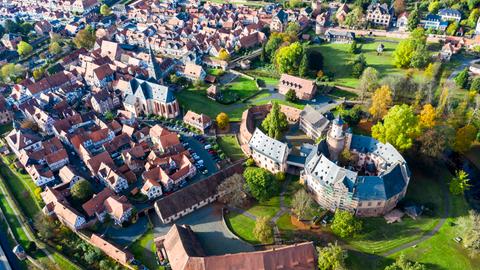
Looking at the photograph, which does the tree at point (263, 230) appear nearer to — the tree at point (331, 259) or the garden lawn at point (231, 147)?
the tree at point (331, 259)

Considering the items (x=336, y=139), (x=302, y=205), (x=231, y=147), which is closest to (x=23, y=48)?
(x=231, y=147)

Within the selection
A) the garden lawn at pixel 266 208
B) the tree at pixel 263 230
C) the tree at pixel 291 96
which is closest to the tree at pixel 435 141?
the garden lawn at pixel 266 208

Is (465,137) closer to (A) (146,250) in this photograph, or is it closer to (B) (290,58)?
(B) (290,58)

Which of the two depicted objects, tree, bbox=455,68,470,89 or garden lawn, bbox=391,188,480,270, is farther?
tree, bbox=455,68,470,89

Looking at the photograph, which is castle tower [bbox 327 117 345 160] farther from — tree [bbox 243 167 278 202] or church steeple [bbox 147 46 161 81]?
church steeple [bbox 147 46 161 81]

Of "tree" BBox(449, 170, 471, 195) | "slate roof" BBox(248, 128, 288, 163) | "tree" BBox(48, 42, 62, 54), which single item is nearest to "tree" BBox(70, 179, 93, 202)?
"slate roof" BBox(248, 128, 288, 163)
